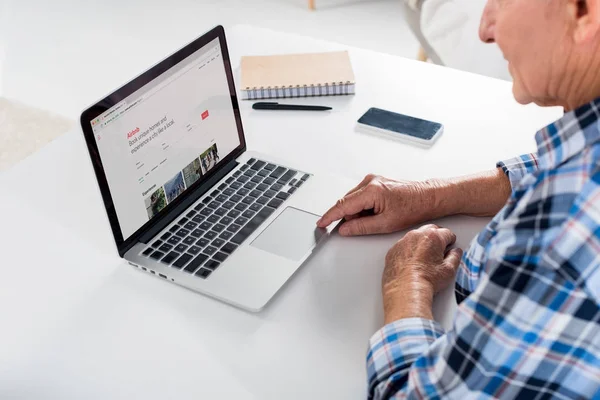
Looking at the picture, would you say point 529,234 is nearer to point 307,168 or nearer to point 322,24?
point 307,168

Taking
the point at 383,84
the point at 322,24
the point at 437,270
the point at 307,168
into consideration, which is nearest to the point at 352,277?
the point at 437,270

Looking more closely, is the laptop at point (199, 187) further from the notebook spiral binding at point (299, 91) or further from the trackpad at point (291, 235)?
the notebook spiral binding at point (299, 91)

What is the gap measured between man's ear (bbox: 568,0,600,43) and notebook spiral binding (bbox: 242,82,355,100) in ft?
2.86

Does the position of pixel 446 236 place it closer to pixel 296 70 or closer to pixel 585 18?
pixel 585 18

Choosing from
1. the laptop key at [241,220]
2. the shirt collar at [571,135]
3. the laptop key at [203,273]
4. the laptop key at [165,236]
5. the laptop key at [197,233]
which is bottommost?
the laptop key at [203,273]

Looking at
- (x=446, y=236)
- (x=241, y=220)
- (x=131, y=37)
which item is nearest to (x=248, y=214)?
(x=241, y=220)

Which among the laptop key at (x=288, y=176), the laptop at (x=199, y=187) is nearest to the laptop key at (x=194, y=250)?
the laptop at (x=199, y=187)

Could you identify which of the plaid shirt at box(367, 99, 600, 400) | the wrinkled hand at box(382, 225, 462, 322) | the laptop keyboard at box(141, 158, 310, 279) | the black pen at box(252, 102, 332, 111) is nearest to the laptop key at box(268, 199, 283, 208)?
the laptop keyboard at box(141, 158, 310, 279)

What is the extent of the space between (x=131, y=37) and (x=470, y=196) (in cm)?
275

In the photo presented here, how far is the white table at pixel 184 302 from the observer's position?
87 cm

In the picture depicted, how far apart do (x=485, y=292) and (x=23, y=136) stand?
252 centimetres

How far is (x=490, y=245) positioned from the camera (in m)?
0.71

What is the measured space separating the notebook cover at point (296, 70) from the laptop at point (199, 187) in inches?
11.9

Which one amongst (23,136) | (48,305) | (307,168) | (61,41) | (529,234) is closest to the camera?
(529,234)
